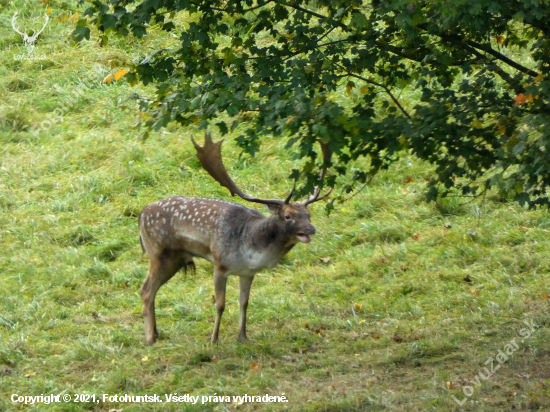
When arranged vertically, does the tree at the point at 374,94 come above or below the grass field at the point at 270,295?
above

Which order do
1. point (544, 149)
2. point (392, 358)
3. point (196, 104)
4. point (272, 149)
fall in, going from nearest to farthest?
1. point (544, 149)
2. point (196, 104)
3. point (392, 358)
4. point (272, 149)

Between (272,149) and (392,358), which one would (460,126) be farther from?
(272,149)

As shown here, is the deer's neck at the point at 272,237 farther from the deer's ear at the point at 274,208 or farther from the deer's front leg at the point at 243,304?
the deer's front leg at the point at 243,304

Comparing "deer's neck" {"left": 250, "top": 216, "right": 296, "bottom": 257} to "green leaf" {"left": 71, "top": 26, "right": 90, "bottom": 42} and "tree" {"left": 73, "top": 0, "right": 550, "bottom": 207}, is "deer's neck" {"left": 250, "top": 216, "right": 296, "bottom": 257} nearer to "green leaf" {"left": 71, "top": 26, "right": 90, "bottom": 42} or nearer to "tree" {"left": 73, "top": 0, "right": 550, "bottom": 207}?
"tree" {"left": 73, "top": 0, "right": 550, "bottom": 207}

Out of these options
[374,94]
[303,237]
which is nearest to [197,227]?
[303,237]

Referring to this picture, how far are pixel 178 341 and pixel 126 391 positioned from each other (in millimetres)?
1210

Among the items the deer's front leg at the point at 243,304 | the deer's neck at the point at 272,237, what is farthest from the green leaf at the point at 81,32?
the deer's front leg at the point at 243,304

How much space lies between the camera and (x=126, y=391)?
692 centimetres

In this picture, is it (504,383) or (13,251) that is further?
(13,251)

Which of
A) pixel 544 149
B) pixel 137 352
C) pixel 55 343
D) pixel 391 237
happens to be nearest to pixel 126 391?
pixel 137 352

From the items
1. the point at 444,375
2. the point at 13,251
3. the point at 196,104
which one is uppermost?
the point at 196,104

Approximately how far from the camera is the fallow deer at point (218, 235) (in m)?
7.50

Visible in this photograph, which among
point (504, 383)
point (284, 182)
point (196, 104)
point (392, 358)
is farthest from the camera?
point (284, 182)

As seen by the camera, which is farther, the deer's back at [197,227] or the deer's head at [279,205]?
the deer's back at [197,227]
